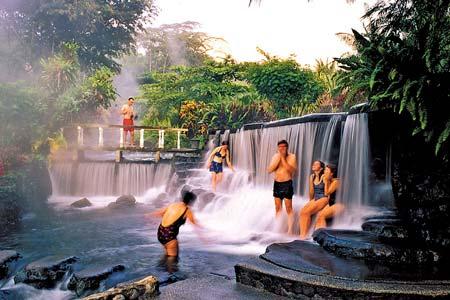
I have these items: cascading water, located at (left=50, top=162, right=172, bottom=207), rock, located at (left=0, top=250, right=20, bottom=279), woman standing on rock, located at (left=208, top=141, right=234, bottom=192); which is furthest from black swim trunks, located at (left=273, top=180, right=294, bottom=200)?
cascading water, located at (left=50, top=162, right=172, bottom=207)

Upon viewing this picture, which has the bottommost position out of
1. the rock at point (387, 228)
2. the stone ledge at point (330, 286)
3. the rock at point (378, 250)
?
the stone ledge at point (330, 286)

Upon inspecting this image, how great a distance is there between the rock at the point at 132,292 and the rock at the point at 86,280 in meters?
1.32

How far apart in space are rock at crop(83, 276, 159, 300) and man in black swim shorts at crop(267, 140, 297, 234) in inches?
166

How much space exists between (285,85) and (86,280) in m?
17.7

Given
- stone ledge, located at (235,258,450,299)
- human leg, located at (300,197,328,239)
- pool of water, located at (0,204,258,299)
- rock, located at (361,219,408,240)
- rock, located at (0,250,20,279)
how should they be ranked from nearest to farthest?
stone ledge, located at (235,258,450,299)
rock, located at (361,219,408,240)
pool of water, located at (0,204,258,299)
rock, located at (0,250,20,279)
human leg, located at (300,197,328,239)

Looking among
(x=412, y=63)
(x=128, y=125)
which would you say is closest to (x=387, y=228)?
(x=412, y=63)

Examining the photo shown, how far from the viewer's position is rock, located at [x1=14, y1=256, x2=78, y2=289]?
19.8ft

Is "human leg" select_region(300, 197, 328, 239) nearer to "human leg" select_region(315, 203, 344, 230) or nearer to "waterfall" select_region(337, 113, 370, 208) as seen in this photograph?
"human leg" select_region(315, 203, 344, 230)

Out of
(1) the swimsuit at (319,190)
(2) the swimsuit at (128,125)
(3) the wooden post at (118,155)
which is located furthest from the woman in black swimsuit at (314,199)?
(3) the wooden post at (118,155)

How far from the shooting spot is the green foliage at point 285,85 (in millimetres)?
21828

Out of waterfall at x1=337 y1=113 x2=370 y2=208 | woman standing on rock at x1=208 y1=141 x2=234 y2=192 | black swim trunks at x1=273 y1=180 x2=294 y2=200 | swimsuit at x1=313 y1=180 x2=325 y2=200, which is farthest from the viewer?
woman standing on rock at x1=208 y1=141 x2=234 y2=192

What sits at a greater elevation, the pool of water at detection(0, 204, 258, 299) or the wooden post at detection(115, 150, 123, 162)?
the wooden post at detection(115, 150, 123, 162)

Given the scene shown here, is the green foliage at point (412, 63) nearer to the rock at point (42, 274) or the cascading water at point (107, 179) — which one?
the rock at point (42, 274)

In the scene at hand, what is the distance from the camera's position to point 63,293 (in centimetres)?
580
